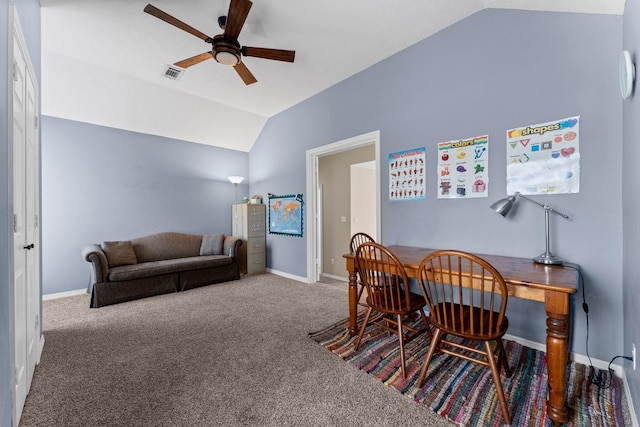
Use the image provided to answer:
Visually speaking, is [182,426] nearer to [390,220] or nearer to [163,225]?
[390,220]

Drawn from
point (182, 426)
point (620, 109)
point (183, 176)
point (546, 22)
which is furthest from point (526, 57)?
point (183, 176)

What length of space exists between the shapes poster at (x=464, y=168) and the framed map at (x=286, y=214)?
218cm

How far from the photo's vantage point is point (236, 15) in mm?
1934

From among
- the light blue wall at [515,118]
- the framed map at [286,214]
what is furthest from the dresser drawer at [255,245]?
the light blue wall at [515,118]

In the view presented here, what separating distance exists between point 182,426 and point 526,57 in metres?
3.33

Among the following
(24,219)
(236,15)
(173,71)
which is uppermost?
(173,71)

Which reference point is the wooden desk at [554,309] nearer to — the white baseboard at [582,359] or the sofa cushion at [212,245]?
the white baseboard at [582,359]

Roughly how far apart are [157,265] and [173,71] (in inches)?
98.1

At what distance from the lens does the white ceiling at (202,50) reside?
7.43 feet

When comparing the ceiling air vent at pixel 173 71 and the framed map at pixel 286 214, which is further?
the framed map at pixel 286 214

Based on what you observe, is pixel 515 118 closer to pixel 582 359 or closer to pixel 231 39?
pixel 582 359

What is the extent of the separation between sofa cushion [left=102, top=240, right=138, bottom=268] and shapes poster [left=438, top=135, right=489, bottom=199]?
397 centimetres

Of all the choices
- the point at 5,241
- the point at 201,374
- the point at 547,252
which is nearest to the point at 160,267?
the point at 201,374

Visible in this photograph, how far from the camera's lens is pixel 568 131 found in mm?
1932
